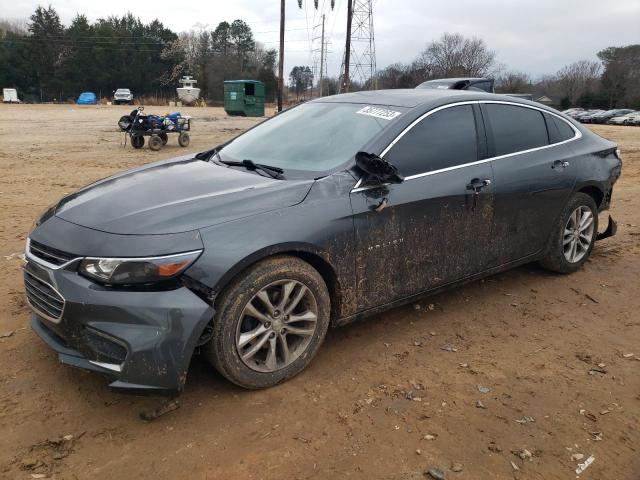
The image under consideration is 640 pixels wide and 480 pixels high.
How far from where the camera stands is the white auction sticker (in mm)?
3682

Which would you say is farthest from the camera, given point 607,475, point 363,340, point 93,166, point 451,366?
point 93,166

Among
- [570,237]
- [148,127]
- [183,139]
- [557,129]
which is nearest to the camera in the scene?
[557,129]

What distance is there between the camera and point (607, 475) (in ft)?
8.06

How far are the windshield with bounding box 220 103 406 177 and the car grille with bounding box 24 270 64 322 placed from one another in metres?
1.51

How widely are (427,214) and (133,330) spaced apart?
1983 mm

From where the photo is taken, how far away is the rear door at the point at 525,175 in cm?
407

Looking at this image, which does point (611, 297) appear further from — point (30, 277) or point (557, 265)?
point (30, 277)

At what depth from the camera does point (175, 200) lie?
118 inches

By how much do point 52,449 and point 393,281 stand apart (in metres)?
2.11

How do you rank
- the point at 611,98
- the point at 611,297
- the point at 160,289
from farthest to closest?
the point at 611,98 → the point at 611,297 → the point at 160,289

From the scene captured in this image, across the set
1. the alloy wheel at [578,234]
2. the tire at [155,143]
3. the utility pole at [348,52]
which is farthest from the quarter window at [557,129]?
the utility pole at [348,52]

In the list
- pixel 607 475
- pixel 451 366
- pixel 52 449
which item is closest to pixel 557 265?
pixel 451 366

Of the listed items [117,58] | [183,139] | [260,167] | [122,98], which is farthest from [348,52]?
[117,58]

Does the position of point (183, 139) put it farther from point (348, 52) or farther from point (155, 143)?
point (348, 52)
